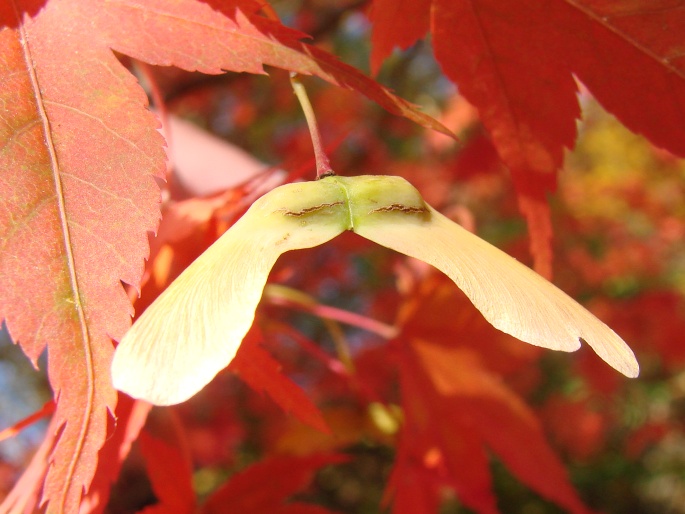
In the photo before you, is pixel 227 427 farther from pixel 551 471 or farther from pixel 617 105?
pixel 617 105

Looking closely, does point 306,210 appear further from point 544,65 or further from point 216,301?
point 544,65

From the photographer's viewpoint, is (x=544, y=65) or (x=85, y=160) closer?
(x=85, y=160)

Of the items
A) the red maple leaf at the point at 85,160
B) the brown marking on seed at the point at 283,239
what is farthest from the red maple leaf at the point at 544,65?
the brown marking on seed at the point at 283,239

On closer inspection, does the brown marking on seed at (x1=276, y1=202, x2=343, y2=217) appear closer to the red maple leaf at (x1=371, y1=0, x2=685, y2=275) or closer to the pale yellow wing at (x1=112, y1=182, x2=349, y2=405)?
the pale yellow wing at (x1=112, y1=182, x2=349, y2=405)

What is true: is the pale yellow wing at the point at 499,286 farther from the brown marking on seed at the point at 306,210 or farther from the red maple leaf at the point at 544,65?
the red maple leaf at the point at 544,65

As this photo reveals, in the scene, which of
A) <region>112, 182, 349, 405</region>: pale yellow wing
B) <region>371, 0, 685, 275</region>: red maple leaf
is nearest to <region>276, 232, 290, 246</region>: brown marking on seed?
<region>112, 182, 349, 405</region>: pale yellow wing

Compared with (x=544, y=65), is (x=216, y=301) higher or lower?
lower

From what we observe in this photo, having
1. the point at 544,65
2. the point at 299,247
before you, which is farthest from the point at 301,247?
the point at 544,65

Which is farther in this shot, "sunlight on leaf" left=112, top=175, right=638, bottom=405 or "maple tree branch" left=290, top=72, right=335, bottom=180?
"maple tree branch" left=290, top=72, right=335, bottom=180
